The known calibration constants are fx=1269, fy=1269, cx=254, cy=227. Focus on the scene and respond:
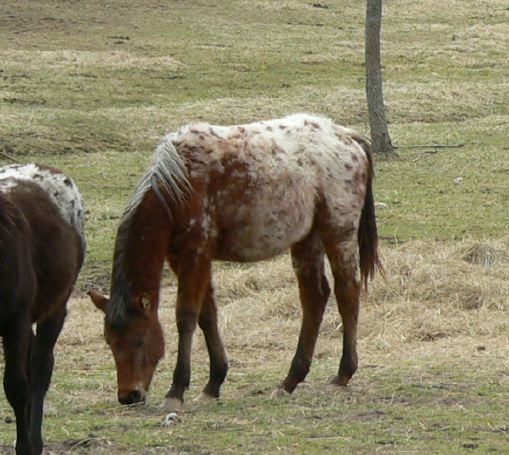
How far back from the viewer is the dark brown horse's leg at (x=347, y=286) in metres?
9.84

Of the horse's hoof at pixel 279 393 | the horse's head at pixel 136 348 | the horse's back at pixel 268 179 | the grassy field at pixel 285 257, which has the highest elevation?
the horse's back at pixel 268 179

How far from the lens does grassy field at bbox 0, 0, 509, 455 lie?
820cm

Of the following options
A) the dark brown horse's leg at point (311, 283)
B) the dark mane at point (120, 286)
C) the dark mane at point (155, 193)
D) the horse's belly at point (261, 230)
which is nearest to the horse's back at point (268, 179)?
the horse's belly at point (261, 230)

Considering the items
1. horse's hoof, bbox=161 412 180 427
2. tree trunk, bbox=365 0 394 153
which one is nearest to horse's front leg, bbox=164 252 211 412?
horse's hoof, bbox=161 412 180 427

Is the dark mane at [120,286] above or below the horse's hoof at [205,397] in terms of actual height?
above

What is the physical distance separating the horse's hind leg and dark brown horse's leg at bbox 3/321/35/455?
3.23 meters

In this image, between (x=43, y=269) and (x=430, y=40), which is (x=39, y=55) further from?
(x=43, y=269)

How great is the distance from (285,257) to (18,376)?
766cm

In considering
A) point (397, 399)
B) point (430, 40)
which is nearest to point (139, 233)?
point (397, 399)

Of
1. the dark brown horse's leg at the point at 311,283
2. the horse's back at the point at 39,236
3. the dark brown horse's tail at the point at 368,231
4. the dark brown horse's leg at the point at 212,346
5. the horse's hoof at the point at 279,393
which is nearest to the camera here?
the horse's back at the point at 39,236

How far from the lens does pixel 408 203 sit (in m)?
17.7

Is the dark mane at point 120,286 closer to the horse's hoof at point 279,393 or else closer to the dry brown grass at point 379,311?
the horse's hoof at point 279,393

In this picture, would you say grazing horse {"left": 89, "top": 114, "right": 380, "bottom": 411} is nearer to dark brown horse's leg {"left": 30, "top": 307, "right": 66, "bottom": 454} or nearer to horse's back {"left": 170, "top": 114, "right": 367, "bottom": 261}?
horse's back {"left": 170, "top": 114, "right": 367, "bottom": 261}

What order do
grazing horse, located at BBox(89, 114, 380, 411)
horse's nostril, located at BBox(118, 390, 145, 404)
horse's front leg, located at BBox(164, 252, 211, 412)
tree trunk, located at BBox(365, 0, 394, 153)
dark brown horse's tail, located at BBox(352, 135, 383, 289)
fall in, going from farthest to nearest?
tree trunk, located at BBox(365, 0, 394, 153)
dark brown horse's tail, located at BBox(352, 135, 383, 289)
horse's front leg, located at BBox(164, 252, 211, 412)
grazing horse, located at BBox(89, 114, 380, 411)
horse's nostril, located at BBox(118, 390, 145, 404)
